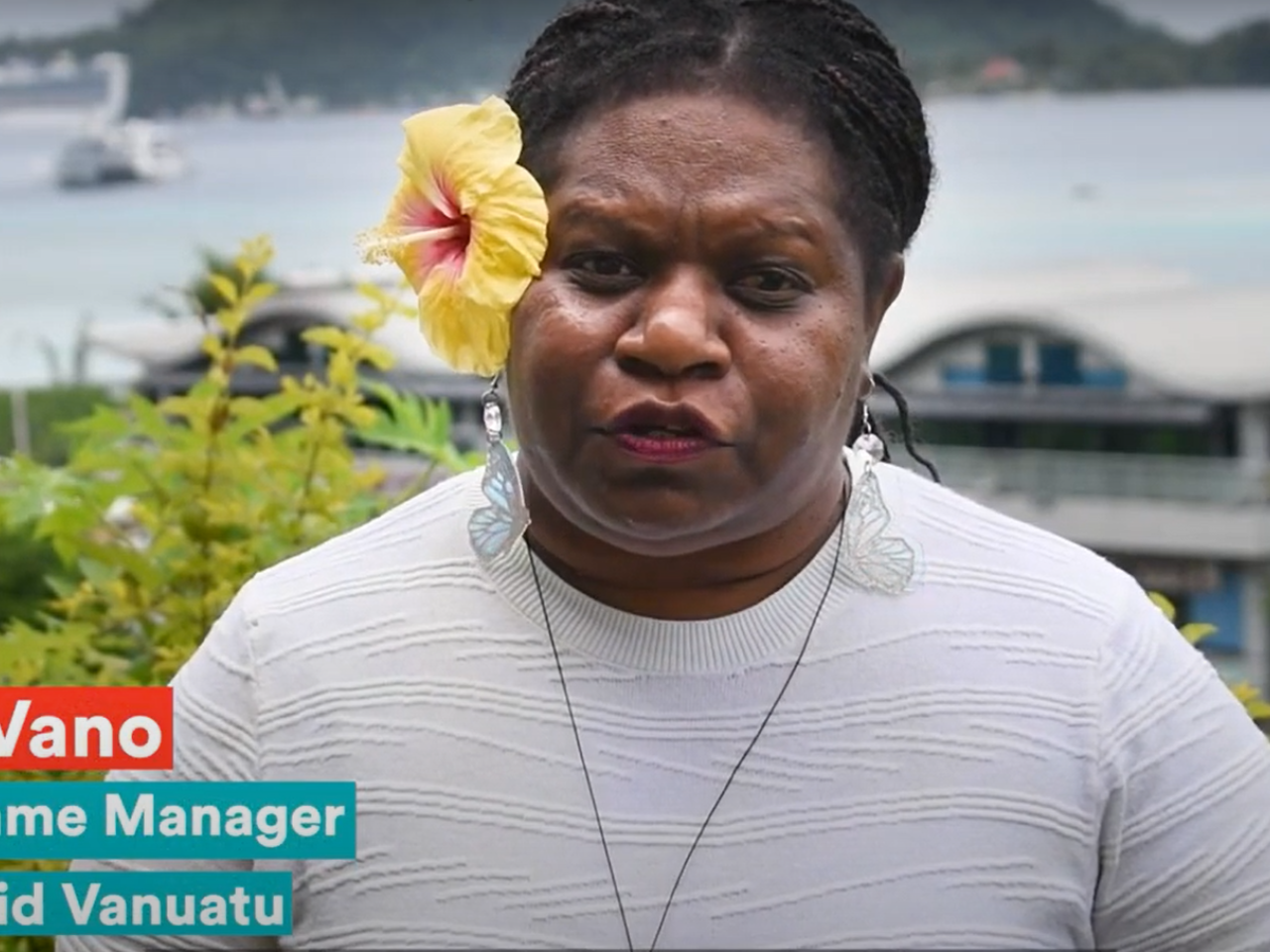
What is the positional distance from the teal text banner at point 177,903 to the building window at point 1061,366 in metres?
1.54

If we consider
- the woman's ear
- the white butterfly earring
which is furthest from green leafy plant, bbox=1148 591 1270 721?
the white butterfly earring

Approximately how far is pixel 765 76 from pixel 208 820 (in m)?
0.49

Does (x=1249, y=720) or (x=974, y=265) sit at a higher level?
(x=974, y=265)

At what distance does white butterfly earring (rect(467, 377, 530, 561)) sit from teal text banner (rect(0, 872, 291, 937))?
0.70 ft

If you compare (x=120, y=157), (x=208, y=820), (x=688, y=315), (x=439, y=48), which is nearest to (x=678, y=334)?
(x=688, y=315)

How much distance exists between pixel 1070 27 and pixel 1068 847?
1009 mm

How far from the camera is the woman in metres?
0.94

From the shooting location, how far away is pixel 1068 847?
3.26 feet

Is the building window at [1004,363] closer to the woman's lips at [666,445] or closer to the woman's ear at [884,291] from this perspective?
the woman's ear at [884,291]

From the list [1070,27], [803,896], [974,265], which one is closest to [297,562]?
[803,896]

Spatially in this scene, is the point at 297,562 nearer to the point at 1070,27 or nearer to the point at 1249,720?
the point at 1249,720

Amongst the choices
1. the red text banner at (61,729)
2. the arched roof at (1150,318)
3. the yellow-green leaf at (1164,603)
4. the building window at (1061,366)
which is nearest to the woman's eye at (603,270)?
the red text banner at (61,729)

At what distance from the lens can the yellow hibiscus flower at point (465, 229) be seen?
97 cm

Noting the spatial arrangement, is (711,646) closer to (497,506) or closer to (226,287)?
(497,506)
